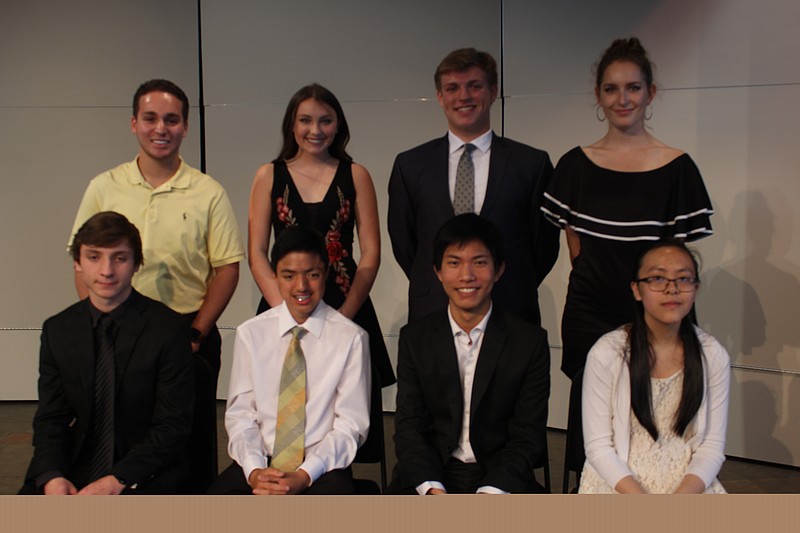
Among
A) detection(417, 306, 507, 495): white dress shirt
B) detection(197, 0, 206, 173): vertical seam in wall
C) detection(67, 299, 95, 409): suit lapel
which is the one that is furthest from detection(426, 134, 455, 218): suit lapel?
detection(197, 0, 206, 173): vertical seam in wall

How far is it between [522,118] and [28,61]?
9.36ft

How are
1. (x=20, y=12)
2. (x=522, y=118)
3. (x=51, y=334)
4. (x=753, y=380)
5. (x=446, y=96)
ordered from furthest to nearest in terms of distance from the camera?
(x=20, y=12) → (x=522, y=118) → (x=753, y=380) → (x=446, y=96) → (x=51, y=334)

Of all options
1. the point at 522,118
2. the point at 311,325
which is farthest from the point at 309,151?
the point at 522,118

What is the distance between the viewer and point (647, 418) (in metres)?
2.33

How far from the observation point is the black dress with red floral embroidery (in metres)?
3.00

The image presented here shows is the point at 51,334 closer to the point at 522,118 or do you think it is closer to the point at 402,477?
the point at 402,477

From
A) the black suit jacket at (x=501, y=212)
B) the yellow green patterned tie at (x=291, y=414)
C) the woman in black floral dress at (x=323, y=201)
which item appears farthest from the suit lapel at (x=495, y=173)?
the yellow green patterned tie at (x=291, y=414)

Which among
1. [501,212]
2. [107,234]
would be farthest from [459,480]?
[107,234]

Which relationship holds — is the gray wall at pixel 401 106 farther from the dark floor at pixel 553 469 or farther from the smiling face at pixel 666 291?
the smiling face at pixel 666 291

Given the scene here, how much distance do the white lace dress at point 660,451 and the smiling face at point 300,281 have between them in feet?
3.16

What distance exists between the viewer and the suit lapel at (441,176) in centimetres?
291

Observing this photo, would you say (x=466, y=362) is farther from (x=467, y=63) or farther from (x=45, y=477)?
(x=45, y=477)

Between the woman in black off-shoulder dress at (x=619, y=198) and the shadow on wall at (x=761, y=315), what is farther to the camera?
the shadow on wall at (x=761, y=315)

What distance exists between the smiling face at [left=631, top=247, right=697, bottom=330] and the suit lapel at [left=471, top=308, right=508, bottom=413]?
424 millimetres
